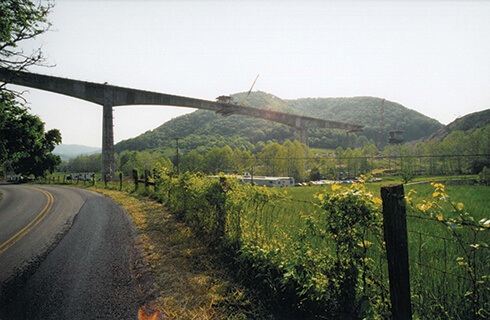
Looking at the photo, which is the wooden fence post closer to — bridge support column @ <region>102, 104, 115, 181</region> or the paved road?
the paved road

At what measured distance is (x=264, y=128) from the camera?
509ft

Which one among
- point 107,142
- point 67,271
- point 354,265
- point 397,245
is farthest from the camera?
point 107,142

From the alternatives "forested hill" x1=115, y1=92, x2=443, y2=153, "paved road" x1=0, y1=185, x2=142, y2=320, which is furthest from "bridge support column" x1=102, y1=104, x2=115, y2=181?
"forested hill" x1=115, y1=92, x2=443, y2=153

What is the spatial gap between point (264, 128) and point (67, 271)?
15340 centimetres

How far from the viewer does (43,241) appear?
22.1 feet

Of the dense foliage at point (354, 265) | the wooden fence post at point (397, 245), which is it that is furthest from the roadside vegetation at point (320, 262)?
the wooden fence post at point (397, 245)

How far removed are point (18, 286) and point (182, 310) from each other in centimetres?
335

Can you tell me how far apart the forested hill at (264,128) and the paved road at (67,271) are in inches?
3475

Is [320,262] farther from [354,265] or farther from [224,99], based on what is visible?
[224,99]

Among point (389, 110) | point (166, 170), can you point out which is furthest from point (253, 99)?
point (166, 170)

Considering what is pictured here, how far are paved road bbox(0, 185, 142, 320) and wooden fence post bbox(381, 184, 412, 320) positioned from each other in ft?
11.1

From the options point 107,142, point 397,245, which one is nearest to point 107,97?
point 107,142

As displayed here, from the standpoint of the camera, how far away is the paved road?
3406 mm

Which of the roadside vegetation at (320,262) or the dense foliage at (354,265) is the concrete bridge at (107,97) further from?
the dense foliage at (354,265)
